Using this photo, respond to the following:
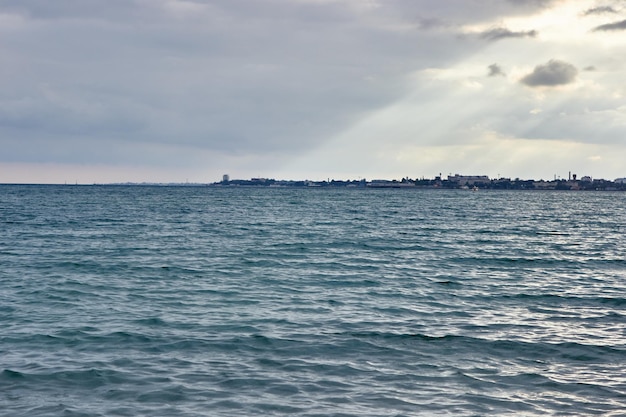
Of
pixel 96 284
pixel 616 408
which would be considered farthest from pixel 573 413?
pixel 96 284

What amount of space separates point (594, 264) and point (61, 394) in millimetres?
36716

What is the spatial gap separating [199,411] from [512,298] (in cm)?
1840

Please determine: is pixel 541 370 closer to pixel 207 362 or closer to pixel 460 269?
pixel 207 362

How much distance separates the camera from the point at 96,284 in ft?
102

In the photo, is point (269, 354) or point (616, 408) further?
point (269, 354)

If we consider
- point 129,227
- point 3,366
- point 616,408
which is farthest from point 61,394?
point 129,227

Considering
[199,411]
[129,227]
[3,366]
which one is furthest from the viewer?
[129,227]

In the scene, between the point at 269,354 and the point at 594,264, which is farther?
the point at 594,264

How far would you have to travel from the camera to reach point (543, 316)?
2452 cm

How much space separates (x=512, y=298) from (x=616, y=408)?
14210mm

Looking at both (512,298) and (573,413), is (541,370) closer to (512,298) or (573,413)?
(573,413)

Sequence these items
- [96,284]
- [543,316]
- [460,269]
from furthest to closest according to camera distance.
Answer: [460,269] < [96,284] < [543,316]

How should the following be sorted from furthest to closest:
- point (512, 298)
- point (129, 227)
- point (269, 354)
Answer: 1. point (129, 227)
2. point (512, 298)
3. point (269, 354)

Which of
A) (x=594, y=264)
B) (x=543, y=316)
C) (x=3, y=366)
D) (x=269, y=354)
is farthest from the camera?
(x=594, y=264)
